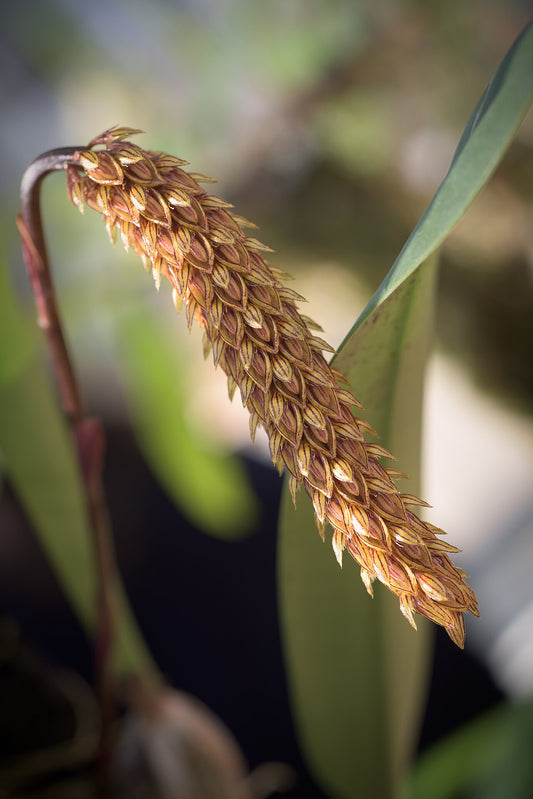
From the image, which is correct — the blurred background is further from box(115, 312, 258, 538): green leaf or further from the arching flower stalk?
the arching flower stalk

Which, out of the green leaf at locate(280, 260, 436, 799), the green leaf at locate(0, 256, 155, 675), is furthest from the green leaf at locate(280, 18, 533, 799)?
the green leaf at locate(0, 256, 155, 675)

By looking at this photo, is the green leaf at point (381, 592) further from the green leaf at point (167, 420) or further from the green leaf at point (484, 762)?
the green leaf at point (167, 420)

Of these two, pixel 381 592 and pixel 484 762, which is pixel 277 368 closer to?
pixel 381 592

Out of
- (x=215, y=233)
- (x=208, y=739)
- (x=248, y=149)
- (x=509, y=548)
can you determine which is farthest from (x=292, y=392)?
(x=248, y=149)

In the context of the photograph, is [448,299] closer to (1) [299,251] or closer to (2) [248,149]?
(1) [299,251]

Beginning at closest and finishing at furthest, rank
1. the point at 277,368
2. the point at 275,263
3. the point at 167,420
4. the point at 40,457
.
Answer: the point at 277,368 < the point at 40,457 < the point at 167,420 < the point at 275,263

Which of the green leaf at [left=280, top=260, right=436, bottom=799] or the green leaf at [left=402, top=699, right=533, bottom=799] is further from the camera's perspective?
the green leaf at [left=402, top=699, right=533, bottom=799]

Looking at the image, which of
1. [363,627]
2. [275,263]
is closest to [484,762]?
[363,627]
